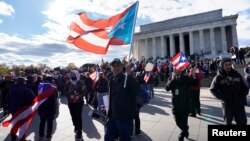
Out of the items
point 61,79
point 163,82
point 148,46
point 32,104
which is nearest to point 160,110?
point 32,104

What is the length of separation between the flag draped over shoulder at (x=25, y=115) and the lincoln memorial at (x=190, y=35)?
149 feet

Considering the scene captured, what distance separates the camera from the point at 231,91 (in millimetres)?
4715

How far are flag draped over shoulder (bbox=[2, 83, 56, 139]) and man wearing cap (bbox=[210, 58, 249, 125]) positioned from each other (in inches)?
172

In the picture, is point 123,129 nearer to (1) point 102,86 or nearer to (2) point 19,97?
(2) point 19,97

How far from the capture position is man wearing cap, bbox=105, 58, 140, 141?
4238mm

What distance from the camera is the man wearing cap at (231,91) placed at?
4699 mm

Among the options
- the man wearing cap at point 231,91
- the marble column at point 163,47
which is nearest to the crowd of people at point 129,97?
the man wearing cap at point 231,91

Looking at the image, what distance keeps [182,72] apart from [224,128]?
89.1 inches

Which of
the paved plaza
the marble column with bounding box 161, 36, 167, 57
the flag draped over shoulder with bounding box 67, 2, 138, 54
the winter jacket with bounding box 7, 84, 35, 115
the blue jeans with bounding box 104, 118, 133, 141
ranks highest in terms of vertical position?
the marble column with bounding box 161, 36, 167, 57

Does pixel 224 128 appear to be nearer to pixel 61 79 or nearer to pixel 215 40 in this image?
pixel 61 79

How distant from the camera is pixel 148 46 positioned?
61.9 meters

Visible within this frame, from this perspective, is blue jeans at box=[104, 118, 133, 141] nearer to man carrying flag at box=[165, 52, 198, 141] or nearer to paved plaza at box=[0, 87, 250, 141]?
man carrying flag at box=[165, 52, 198, 141]

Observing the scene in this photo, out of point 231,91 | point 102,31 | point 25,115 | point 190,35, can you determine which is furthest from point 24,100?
point 190,35

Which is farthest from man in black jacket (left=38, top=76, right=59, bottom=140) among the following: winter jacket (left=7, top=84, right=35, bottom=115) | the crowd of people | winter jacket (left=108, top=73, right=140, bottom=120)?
winter jacket (left=108, top=73, right=140, bottom=120)
